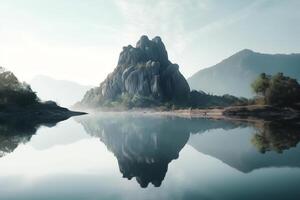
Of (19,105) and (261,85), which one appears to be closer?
(261,85)

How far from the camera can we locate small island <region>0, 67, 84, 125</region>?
12788cm

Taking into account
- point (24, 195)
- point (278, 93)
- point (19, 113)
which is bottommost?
point (24, 195)

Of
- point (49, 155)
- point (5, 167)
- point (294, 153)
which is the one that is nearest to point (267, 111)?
point (294, 153)

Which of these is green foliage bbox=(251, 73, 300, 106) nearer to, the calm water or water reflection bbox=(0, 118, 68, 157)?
water reflection bbox=(0, 118, 68, 157)

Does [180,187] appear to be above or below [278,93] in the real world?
below

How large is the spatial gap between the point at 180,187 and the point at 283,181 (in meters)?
7.38

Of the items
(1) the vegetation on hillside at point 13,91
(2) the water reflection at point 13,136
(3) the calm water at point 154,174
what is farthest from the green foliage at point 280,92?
(1) the vegetation on hillside at point 13,91

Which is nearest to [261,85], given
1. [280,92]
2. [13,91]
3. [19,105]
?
[280,92]

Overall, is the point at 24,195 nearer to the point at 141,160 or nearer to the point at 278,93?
the point at 141,160

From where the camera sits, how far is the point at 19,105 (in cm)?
14200

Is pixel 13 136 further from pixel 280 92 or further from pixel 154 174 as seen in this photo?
pixel 280 92

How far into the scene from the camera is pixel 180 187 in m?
20.9

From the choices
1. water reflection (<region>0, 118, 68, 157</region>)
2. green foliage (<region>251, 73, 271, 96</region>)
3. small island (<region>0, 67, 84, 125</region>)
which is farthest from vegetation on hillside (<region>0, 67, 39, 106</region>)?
green foliage (<region>251, 73, 271, 96</region>)

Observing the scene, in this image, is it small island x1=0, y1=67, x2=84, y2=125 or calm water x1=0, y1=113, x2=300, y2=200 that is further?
small island x1=0, y1=67, x2=84, y2=125
